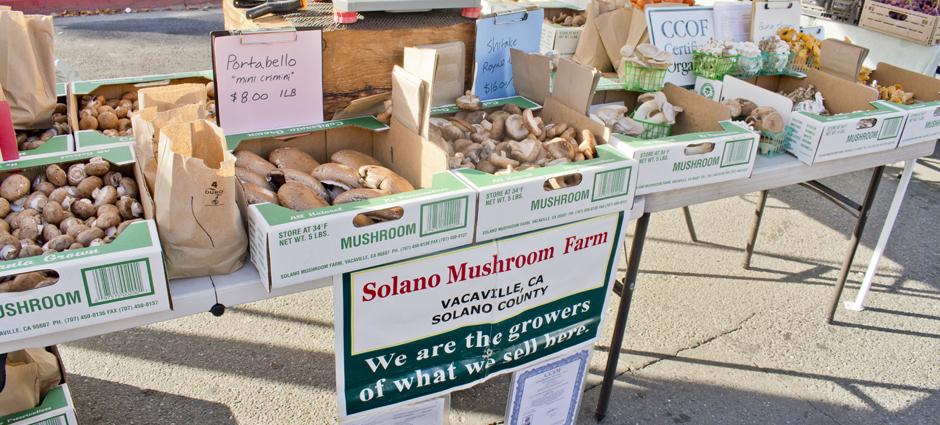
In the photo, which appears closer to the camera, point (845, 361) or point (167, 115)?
point (167, 115)

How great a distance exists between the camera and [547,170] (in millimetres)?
1876

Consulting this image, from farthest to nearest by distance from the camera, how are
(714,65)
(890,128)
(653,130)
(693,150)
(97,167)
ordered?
(714,65) → (890,128) → (653,130) → (693,150) → (97,167)

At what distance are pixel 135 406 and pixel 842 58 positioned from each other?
3.41 m

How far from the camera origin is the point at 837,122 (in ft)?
7.91

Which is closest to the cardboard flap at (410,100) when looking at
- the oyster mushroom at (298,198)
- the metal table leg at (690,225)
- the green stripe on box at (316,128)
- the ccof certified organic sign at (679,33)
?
the green stripe on box at (316,128)

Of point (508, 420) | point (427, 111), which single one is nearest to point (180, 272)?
point (427, 111)

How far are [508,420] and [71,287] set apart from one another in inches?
57.6

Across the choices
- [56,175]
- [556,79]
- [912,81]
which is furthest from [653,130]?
[56,175]

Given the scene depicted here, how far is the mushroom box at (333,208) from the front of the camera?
1.55 metres

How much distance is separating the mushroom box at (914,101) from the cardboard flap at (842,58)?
0.53ft

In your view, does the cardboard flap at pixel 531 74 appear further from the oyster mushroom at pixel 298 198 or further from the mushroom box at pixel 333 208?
the oyster mushroom at pixel 298 198

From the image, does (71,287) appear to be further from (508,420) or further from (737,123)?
(737,123)

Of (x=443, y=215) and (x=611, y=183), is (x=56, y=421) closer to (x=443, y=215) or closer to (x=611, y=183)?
(x=443, y=215)

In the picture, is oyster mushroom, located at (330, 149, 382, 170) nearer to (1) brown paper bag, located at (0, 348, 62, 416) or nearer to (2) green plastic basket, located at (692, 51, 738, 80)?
(1) brown paper bag, located at (0, 348, 62, 416)
